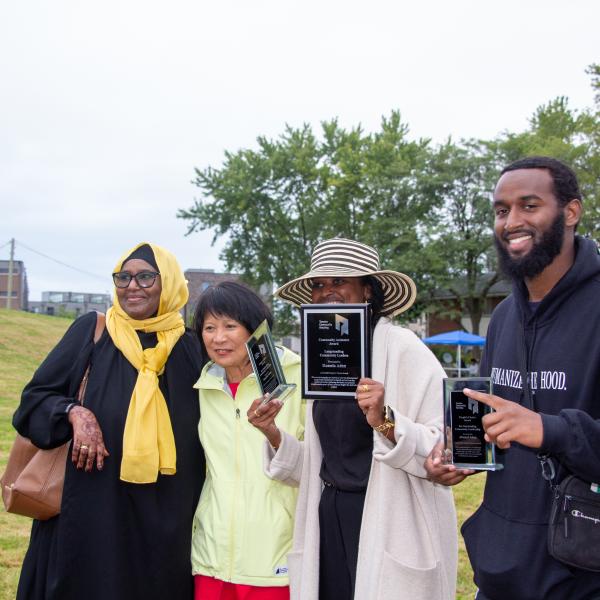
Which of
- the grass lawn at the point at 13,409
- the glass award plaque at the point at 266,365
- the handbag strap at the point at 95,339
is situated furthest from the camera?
the grass lawn at the point at 13,409

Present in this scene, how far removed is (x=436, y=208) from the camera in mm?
34531

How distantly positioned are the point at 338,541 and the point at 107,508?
124cm

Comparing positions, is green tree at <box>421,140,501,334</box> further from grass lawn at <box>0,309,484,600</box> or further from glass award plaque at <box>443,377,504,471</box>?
glass award plaque at <box>443,377,504,471</box>

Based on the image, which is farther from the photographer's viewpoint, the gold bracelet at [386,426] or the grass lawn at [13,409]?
the grass lawn at [13,409]

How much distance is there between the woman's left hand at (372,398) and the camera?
8.97ft

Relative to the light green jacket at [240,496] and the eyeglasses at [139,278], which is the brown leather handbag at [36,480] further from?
the light green jacket at [240,496]

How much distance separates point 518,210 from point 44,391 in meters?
2.62

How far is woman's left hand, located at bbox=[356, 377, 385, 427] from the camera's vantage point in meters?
2.73

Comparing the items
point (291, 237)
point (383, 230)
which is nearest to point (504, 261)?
point (383, 230)

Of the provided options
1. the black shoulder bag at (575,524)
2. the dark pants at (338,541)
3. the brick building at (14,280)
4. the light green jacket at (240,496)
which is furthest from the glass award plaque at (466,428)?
the brick building at (14,280)

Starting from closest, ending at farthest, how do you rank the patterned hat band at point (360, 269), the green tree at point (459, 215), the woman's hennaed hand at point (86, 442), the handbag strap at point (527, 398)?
1. the handbag strap at point (527, 398)
2. the patterned hat band at point (360, 269)
3. the woman's hennaed hand at point (86, 442)
4. the green tree at point (459, 215)

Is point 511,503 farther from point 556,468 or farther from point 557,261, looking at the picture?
point 557,261

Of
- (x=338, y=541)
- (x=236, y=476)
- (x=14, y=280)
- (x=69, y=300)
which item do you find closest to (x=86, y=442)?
(x=236, y=476)

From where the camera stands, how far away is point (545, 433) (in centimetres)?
210
